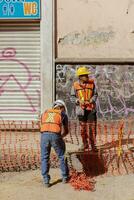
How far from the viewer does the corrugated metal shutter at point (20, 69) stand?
12797 mm

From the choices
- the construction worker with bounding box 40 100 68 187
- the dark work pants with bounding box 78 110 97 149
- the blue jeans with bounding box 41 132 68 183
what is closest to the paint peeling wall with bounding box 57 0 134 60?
the dark work pants with bounding box 78 110 97 149

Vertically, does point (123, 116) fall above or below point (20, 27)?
below

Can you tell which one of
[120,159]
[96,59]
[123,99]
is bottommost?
[120,159]

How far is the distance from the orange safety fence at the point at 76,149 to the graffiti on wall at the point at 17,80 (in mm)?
491

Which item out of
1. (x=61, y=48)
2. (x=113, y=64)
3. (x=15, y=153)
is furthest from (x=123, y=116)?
(x=15, y=153)

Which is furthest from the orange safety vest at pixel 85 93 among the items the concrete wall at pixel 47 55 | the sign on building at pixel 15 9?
the sign on building at pixel 15 9

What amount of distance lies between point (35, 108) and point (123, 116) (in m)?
1.98

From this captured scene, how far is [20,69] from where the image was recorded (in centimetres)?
1293

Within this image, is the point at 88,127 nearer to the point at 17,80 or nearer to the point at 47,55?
→ the point at 47,55

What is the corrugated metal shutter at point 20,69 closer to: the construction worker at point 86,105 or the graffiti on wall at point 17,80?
the graffiti on wall at point 17,80

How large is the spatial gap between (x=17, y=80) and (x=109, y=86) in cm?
208

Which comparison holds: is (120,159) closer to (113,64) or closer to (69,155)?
(69,155)

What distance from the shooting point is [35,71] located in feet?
42.4

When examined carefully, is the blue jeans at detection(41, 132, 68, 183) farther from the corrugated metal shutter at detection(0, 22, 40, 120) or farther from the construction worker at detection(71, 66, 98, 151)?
the corrugated metal shutter at detection(0, 22, 40, 120)
